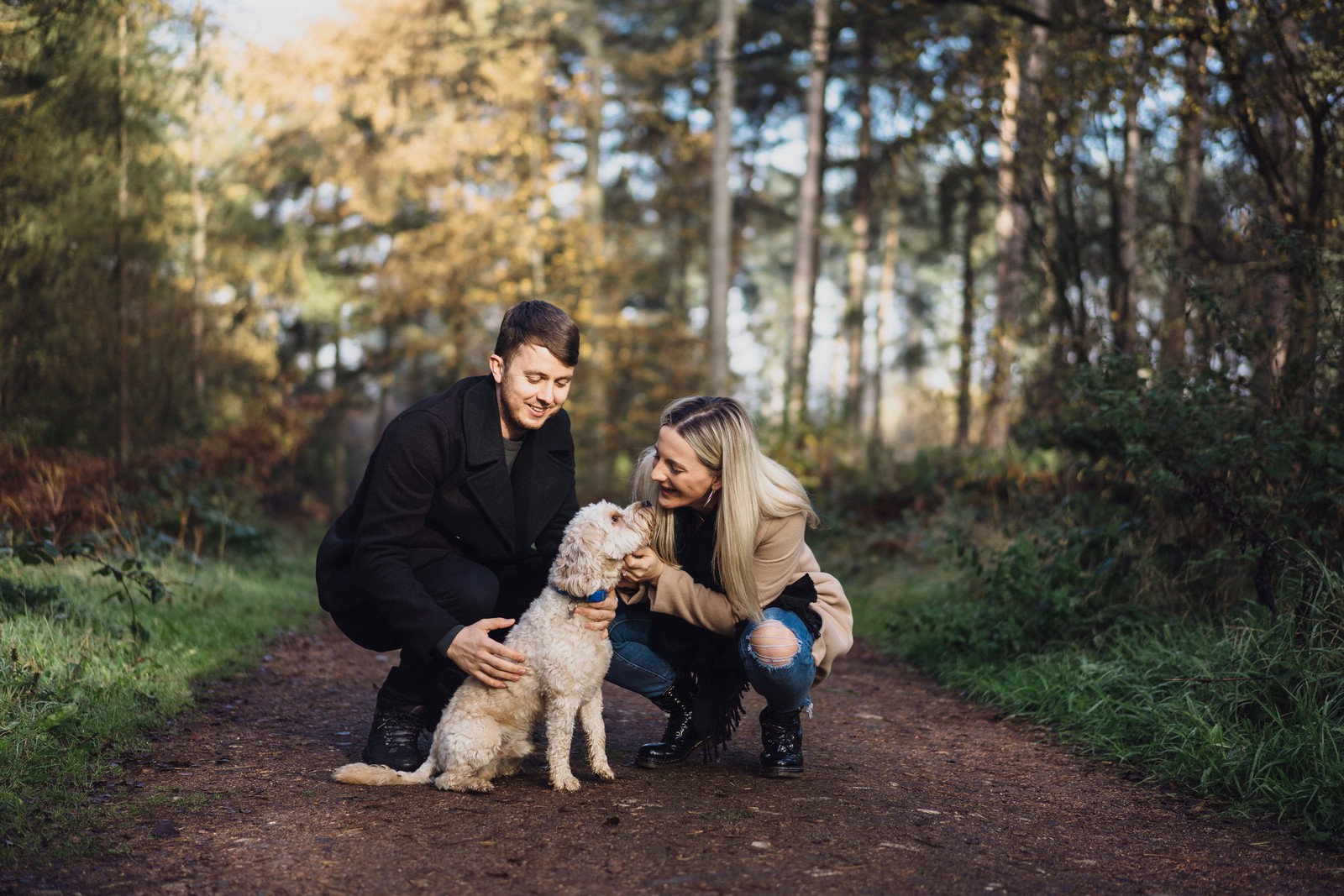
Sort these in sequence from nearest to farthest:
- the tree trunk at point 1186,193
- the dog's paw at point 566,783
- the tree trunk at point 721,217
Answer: the dog's paw at point 566,783
the tree trunk at point 1186,193
the tree trunk at point 721,217

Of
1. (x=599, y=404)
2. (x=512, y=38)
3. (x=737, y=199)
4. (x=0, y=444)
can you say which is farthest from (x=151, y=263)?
(x=737, y=199)

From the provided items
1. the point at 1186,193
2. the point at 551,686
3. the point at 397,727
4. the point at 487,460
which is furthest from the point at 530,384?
the point at 1186,193

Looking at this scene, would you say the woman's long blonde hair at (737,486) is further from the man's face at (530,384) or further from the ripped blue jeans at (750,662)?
the man's face at (530,384)

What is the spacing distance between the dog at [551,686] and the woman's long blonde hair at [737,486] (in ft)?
1.28

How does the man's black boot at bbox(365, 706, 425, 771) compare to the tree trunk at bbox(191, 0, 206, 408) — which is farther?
the tree trunk at bbox(191, 0, 206, 408)

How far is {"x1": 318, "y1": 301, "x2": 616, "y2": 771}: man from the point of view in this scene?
14.0ft

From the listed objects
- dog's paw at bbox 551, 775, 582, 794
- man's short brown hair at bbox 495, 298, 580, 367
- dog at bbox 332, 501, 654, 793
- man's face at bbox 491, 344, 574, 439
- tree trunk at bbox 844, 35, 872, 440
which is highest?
tree trunk at bbox 844, 35, 872, 440

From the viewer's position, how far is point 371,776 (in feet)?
13.6

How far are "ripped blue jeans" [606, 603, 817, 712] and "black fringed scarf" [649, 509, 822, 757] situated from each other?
0.06 m

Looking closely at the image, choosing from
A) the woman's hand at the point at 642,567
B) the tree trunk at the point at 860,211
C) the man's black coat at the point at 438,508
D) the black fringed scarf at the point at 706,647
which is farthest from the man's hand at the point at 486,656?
the tree trunk at the point at 860,211

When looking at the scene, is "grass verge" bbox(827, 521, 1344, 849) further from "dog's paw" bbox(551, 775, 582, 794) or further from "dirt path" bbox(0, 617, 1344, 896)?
"dog's paw" bbox(551, 775, 582, 794)

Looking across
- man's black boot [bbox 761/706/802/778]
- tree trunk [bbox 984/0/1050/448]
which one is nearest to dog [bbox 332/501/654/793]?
man's black boot [bbox 761/706/802/778]

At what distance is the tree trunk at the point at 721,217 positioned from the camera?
19453mm

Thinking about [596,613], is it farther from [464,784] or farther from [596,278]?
[596,278]
